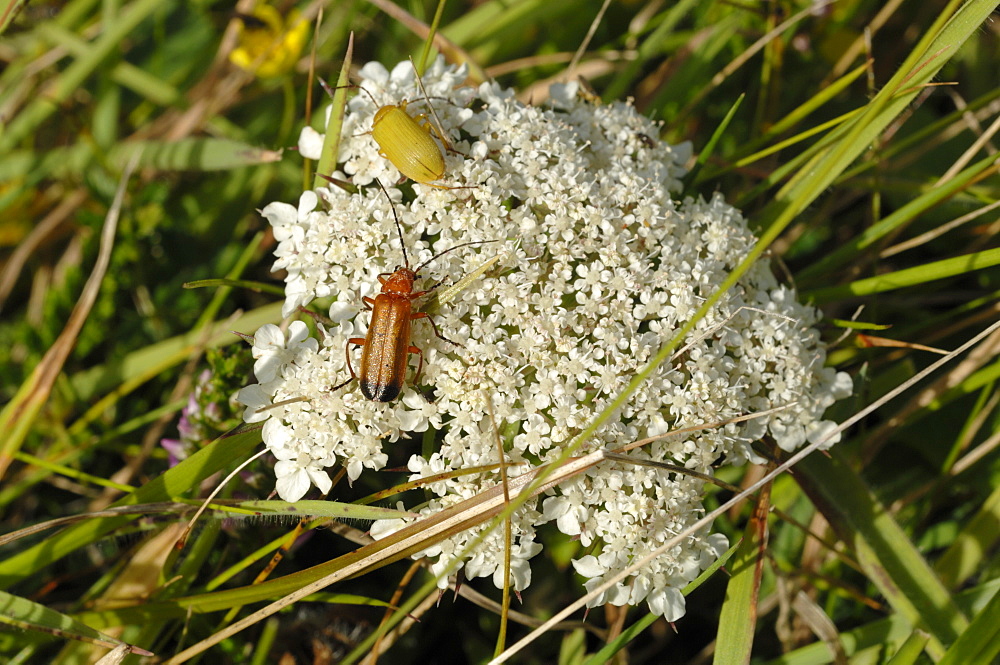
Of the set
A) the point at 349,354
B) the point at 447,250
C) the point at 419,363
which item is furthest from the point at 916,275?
the point at 349,354

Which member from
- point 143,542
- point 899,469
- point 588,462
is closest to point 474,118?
point 588,462

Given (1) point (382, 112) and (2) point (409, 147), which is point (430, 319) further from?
(1) point (382, 112)

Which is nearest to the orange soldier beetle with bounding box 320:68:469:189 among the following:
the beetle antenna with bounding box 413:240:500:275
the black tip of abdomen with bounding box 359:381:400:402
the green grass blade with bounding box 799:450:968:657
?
the beetle antenna with bounding box 413:240:500:275

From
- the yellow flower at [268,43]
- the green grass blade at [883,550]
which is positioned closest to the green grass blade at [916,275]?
the green grass blade at [883,550]

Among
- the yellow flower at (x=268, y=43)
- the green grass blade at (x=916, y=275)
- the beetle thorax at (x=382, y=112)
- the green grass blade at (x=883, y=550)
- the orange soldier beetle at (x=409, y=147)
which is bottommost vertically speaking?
the green grass blade at (x=883, y=550)

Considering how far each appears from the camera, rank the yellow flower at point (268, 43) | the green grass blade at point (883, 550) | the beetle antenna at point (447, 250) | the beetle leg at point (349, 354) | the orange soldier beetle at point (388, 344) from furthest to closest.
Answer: the yellow flower at point (268, 43) < the green grass blade at point (883, 550) < the beetle antenna at point (447, 250) < the beetle leg at point (349, 354) < the orange soldier beetle at point (388, 344)

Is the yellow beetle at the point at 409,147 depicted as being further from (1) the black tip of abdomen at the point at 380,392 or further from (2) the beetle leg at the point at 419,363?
(1) the black tip of abdomen at the point at 380,392

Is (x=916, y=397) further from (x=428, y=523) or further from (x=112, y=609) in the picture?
(x=112, y=609)
